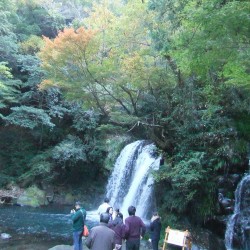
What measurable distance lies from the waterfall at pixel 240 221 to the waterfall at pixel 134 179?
4.26m

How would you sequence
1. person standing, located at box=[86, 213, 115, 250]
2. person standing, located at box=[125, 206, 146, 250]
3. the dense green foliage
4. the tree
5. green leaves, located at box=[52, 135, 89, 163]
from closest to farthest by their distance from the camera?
person standing, located at box=[86, 213, 115, 250]
person standing, located at box=[125, 206, 146, 250]
the dense green foliage
the tree
green leaves, located at box=[52, 135, 89, 163]

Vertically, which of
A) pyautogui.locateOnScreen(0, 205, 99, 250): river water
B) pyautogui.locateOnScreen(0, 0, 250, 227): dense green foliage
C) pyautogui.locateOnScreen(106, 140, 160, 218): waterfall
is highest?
Result: pyautogui.locateOnScreen(0, 0, 250, 227): dense green foliage

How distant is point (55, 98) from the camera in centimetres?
2361

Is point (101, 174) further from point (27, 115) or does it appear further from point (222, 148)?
point (222, 148)

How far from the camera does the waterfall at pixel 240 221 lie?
11.8 meters

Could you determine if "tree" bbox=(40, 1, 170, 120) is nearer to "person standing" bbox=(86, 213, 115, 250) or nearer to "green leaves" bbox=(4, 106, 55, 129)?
"green leaves" bbox=(4, 106, 55, 129)

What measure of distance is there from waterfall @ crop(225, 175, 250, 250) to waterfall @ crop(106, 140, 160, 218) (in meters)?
4.26

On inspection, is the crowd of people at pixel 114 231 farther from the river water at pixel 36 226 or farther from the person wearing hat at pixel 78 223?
the river water at pixel 36 226

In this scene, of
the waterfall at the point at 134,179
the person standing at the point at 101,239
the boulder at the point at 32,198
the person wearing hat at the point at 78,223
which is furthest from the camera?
the boulder at the point at 32,198

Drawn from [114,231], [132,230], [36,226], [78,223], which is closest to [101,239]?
[114,231]

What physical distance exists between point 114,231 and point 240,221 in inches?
266

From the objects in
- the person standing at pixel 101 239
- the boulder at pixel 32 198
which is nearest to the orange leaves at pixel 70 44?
the boulder at pixel 32 198

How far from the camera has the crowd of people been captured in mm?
5348

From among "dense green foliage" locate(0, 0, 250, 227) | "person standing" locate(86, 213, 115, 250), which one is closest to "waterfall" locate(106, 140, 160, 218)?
"dense green foliage" locate(0, 0, 250, 227)
